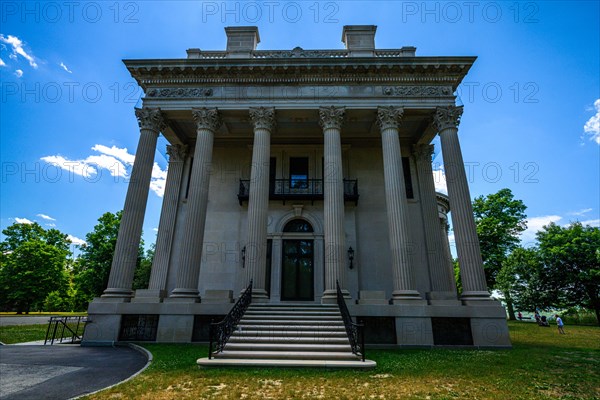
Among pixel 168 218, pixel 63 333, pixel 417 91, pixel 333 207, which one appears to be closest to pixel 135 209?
pixel 168 218

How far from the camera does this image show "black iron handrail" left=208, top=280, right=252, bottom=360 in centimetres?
751

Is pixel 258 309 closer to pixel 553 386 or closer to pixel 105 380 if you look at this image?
pixel 105 380

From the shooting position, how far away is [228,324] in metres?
8.56

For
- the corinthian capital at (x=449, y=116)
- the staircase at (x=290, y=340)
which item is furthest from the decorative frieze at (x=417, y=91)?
the staircase at (x=290, y=340)

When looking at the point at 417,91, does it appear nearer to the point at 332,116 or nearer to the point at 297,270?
the point at 332,116

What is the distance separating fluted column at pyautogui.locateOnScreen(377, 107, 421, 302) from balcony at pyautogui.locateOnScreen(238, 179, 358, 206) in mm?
3430

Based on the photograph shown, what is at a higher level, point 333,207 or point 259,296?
point 333,207

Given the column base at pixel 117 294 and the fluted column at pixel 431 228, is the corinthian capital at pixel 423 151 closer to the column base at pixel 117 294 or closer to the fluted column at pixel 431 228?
the fluted column at pixel 431 228

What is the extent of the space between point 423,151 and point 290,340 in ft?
44.9

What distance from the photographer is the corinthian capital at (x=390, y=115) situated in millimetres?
14375

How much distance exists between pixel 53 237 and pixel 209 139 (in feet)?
147

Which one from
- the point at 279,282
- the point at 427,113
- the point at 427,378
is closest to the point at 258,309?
the point at 279,282

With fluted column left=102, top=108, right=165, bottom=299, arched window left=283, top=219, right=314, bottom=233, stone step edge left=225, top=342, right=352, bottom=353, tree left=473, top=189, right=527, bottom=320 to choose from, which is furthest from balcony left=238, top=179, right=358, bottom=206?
tree left=473, top=189, right=527, bottom=320

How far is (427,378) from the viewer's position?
6281 mm
